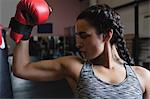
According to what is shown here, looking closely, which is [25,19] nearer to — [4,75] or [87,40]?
[87,40]

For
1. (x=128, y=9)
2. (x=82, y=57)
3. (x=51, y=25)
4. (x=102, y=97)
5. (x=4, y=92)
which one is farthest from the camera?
(x=51, y=25)

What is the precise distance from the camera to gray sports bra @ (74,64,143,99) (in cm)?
108

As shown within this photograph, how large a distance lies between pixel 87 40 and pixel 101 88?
20 cm

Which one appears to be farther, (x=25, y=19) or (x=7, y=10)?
(x=7, y=10)

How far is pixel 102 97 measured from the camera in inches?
42.4

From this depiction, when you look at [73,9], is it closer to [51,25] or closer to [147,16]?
[51,25]

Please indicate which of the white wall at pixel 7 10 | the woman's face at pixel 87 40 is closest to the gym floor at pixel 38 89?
the woman's face at pixel 87 40

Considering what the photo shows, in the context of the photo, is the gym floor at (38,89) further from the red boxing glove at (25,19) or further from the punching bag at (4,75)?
the red boxing glove at (25,19)

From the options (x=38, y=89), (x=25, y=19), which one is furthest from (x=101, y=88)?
(x=38, y=89)

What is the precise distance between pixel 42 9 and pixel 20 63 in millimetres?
275

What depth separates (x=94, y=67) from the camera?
116 cm

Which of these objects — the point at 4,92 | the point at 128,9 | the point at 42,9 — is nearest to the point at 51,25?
the point at 128,9

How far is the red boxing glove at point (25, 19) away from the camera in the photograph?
1.12 m

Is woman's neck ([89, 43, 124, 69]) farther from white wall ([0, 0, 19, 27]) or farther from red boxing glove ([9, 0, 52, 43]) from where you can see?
white wall ([0, 0, 19, 27])
